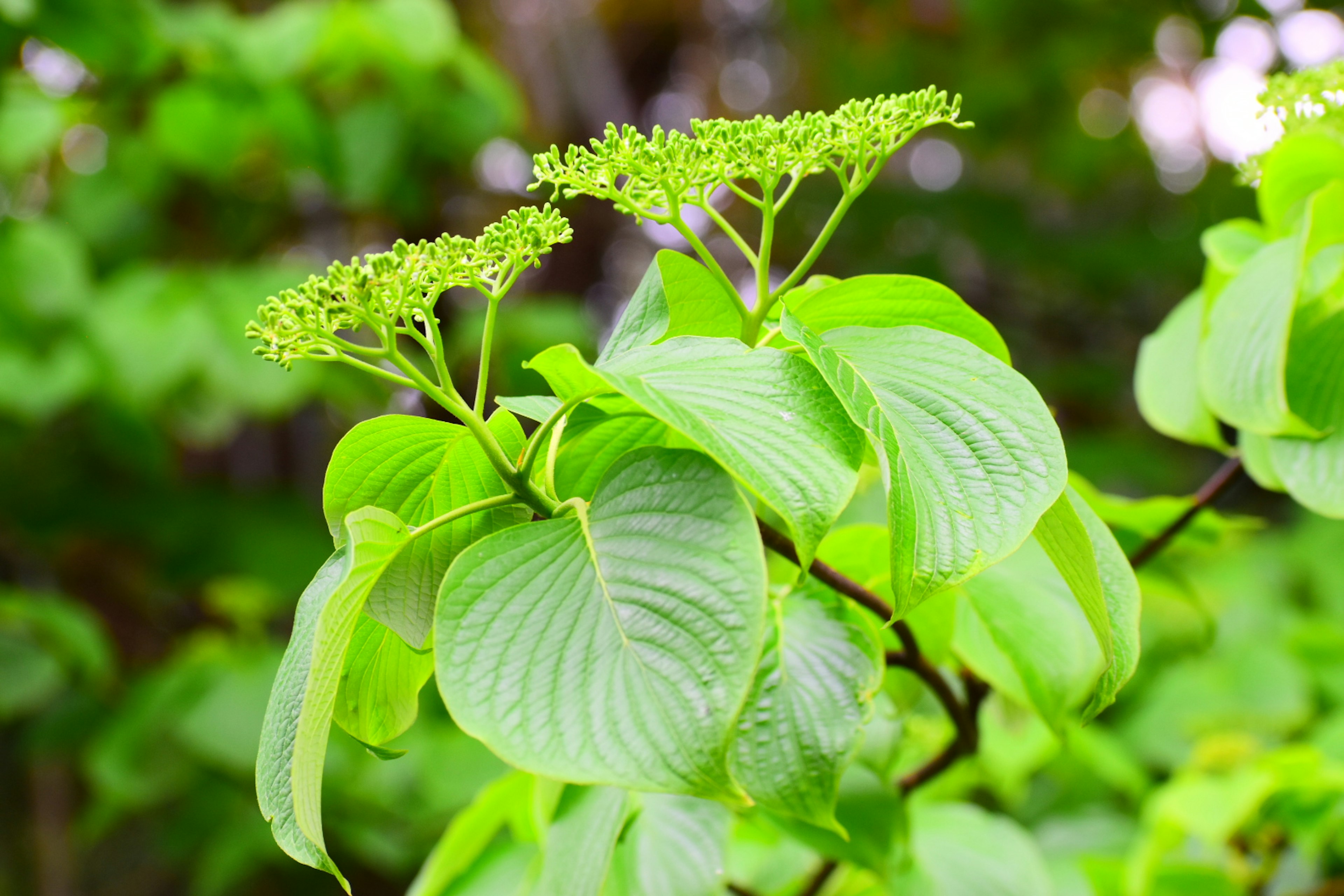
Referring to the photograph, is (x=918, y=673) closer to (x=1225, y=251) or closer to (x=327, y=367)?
(x=1225, y=251)

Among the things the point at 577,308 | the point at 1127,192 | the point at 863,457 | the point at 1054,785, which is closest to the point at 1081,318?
the point at 1127,192

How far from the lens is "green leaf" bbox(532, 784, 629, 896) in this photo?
40 cm

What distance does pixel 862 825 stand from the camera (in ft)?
1.61

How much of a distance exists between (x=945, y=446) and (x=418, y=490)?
0.64ft

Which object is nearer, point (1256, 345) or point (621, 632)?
point (621, 632)

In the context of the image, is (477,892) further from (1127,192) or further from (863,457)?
(1127,192)

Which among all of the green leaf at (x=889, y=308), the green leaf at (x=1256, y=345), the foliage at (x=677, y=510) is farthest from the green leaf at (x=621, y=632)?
the green leaf at (x=1256, y=345)

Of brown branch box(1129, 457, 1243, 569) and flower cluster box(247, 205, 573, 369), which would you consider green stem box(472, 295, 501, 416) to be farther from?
brown branch box(1129, 457, 1243, 569)

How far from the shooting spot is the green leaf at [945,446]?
0.27 meters

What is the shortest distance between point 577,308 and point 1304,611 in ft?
5.69

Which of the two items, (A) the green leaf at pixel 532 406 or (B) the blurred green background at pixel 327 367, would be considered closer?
(A) the green leaf at pixel 532 406

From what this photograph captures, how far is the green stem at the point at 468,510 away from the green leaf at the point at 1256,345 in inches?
14.5

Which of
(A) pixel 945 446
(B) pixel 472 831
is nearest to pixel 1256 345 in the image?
(A) pixel 945 446

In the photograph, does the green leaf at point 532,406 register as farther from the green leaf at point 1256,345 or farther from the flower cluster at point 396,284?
the green leaf at point 1256,345
